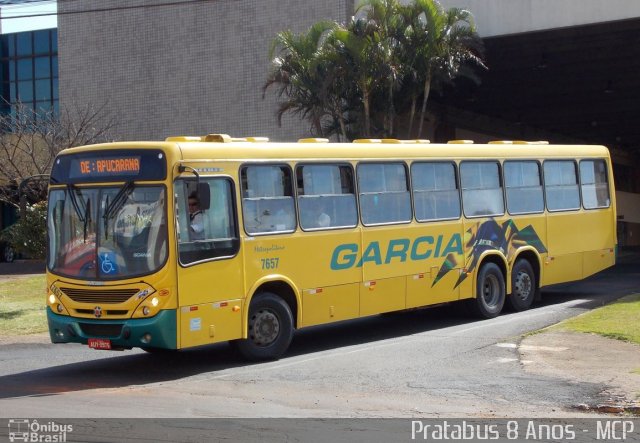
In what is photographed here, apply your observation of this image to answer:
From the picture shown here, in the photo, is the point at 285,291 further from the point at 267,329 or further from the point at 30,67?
the point at 30,67

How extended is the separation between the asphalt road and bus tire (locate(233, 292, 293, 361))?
197 millimetres

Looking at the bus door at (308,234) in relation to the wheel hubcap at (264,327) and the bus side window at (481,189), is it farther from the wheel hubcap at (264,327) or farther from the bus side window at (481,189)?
the bus side window at (481,189)

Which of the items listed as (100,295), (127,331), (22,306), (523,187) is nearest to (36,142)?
(22,306)

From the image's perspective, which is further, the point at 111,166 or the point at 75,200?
the point at 75,200

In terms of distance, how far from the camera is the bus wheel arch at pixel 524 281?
1844 cm

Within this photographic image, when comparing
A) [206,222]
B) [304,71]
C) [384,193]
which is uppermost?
[304,71]

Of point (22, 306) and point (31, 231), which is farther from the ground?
point (31, 231)

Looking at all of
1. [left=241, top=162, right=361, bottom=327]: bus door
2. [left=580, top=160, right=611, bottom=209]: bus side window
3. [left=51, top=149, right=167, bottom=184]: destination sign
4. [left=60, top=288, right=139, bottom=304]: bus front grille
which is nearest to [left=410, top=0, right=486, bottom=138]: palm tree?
[left=580, top=160, right=611, bottom=209]: bus side window

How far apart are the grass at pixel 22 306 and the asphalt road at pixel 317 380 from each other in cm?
176

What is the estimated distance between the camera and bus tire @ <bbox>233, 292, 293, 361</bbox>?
1338 cm

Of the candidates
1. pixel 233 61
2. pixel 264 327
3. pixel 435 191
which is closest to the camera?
pixel 264 327

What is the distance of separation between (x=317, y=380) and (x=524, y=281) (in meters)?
7.68

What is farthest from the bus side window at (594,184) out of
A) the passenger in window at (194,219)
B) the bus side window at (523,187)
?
the passenger in window at (194,219)

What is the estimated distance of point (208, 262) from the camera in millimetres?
12719
